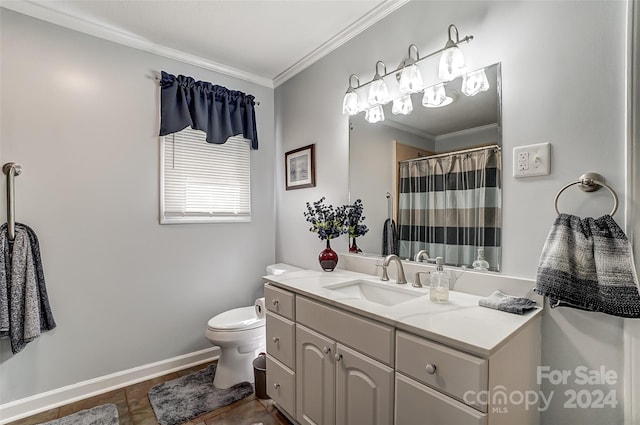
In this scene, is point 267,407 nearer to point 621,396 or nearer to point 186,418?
point 186,418

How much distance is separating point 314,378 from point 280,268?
4.02 feet

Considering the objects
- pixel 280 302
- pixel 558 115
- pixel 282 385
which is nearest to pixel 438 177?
pixel 558 115

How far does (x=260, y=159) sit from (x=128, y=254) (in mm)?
1344

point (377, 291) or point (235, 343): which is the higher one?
point (377, 291)

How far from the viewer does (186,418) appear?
5.73 feet

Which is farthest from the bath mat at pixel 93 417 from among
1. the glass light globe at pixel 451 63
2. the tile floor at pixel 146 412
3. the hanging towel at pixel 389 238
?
the glass light globe at pixel 451 63

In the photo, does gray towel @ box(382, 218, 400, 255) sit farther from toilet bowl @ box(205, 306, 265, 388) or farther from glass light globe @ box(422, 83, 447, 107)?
toilet bowl @ box(205, 306, 265, 388)

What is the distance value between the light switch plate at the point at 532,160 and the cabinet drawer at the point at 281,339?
1.34m

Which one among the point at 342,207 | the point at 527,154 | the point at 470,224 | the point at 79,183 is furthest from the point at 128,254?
the point at 527,154

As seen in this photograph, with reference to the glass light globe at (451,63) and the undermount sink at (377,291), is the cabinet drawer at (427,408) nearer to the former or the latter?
the undermount sink at (377,291)

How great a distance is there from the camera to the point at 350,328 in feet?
4.11

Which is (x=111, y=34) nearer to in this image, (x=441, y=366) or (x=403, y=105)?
(x=403, y=105)

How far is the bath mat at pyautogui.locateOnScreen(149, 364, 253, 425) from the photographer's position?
5.84 ft

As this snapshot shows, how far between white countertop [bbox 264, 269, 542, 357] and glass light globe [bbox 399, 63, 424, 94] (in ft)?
3.55
